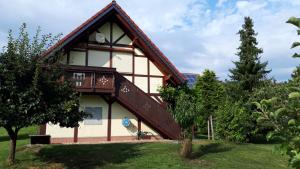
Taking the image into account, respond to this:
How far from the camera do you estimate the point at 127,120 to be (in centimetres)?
2017

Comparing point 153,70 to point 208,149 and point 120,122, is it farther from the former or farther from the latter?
point 208,149

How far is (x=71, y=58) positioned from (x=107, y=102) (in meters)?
3.43

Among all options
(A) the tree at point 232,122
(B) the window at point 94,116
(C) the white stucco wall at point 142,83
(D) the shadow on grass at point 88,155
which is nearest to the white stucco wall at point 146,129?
(C) the white stucco wall at point 142,83

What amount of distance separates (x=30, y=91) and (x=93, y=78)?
7.28m

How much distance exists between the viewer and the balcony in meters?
17.8

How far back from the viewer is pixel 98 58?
797 inches

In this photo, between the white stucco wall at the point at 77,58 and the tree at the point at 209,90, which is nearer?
the white stucco wall at the point at 77,58

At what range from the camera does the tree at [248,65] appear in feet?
88.0

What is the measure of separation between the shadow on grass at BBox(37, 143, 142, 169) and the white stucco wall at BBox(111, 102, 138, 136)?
4352 millimetres

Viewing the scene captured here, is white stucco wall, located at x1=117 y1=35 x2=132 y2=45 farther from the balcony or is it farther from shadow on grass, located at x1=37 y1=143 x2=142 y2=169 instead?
shadow on grass, located at x1=37 y1=143 x2=142 y2=169

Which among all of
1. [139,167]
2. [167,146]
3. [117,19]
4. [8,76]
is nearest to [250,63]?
[117,19]

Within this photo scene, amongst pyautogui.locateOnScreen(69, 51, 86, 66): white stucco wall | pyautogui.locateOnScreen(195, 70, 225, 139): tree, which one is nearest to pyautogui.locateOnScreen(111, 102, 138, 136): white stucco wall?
pyautogui.locateOnScreen(69, 51, 86, 66): white stucco wall

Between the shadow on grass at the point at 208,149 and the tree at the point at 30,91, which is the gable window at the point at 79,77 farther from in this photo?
the shadow on grass at the point at 208,149

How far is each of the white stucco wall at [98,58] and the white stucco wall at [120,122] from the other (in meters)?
2.61
